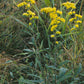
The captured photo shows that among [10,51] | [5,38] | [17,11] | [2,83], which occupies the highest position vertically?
[17,11]

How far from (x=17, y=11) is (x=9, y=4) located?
0.66ft

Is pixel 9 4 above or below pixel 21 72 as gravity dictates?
above

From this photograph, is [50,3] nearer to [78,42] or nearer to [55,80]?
[78,42]

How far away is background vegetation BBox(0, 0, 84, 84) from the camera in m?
1.57

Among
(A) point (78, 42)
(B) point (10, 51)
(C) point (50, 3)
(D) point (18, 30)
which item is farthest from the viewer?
(C) point (50, 3)

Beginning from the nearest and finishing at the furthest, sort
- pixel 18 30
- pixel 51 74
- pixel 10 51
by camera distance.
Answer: pixel 51 74 → pixel 10 51 → pixel 18 30

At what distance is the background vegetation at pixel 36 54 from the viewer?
5.13ft

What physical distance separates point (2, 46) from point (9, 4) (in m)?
0.88

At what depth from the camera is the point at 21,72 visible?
183 centimetres

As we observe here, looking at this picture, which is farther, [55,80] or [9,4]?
[9,4]

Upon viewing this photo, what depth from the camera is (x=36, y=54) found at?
1808mm

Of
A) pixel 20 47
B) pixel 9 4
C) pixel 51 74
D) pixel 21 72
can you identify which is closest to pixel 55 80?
pixel 51 74

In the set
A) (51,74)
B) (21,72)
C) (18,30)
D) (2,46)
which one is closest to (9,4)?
(18,30)

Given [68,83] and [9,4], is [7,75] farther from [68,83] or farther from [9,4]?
[9,4]
